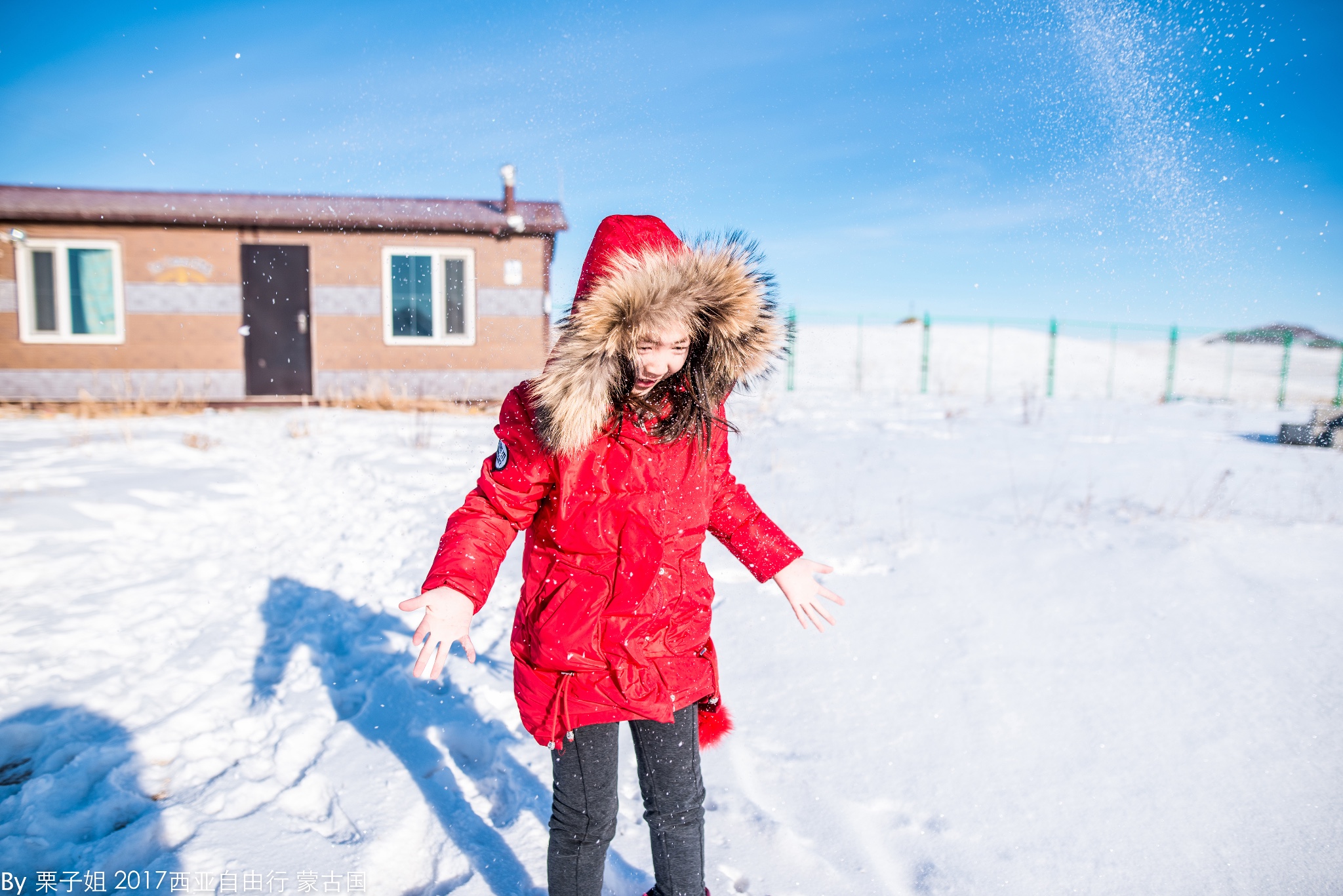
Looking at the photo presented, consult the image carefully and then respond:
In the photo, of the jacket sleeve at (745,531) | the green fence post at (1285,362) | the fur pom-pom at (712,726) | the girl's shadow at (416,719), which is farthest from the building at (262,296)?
the green fence post at (1285,362)

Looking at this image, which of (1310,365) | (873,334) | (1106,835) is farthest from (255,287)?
(1310,365)

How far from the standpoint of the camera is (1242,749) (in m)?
2.18

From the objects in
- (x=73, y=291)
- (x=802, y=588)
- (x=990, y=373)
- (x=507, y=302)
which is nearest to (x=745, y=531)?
(x=802, y=588)

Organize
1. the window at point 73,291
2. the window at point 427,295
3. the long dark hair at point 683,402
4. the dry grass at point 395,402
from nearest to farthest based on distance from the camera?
the long dark hair at point 683,402 < the dry grass at point 395,402 < the window at point 73,291 < the window at point 427,295

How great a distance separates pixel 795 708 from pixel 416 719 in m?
1.43

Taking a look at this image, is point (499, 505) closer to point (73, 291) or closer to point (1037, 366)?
point (73, 291)

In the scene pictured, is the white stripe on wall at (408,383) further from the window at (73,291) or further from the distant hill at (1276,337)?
the distant hill at (1276,337)

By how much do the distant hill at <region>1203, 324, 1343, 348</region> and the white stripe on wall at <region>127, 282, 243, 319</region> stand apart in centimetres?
1808

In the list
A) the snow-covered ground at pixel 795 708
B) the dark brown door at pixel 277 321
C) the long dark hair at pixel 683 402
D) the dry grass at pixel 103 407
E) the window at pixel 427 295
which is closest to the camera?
the long dark hair at pixel 683 402

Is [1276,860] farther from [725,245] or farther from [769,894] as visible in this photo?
[725,245]

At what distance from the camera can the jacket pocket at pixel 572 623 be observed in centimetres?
144

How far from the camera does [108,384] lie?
11195 millimetres

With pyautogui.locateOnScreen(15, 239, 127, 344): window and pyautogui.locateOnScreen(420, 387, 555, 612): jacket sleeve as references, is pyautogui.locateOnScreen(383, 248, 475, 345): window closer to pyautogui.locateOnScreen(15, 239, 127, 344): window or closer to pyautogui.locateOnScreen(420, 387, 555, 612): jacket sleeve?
pyautogui.locateOnScreen(15, 239, 127, 344): window

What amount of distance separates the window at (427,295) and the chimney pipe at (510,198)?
0.90 meters
